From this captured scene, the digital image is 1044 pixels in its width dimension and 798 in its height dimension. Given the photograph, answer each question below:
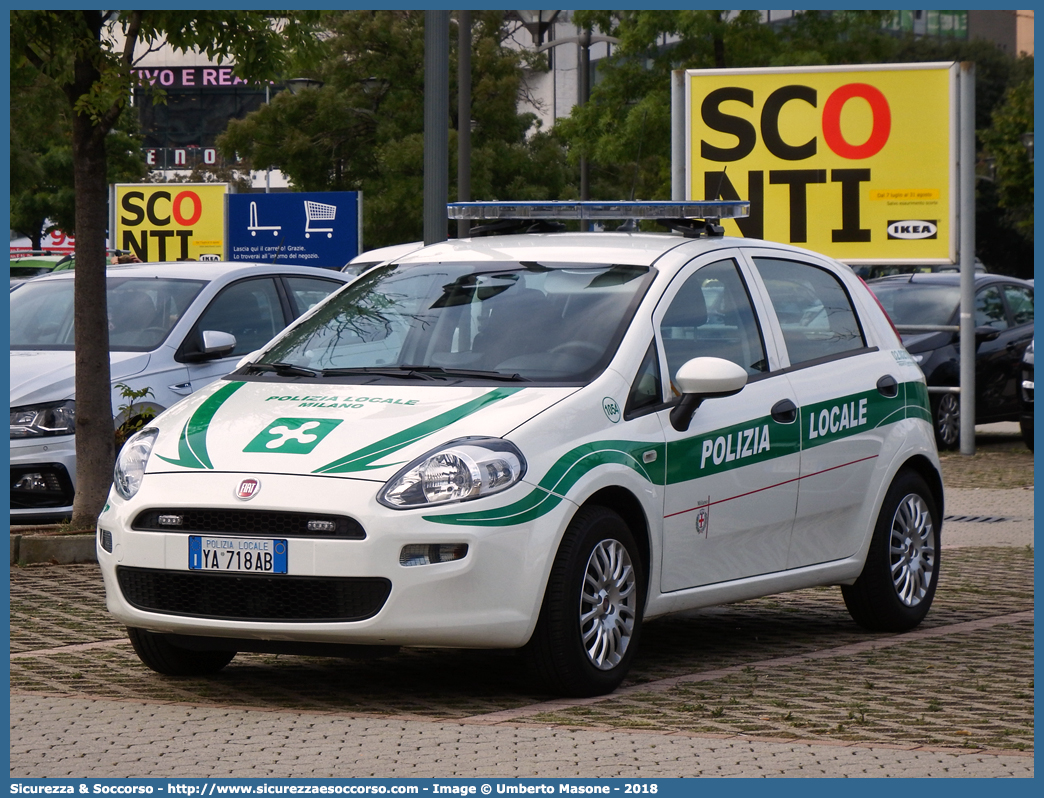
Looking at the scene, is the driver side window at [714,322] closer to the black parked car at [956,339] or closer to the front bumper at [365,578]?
the front bumper at [365,578]

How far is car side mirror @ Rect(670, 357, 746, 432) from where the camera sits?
6805mm

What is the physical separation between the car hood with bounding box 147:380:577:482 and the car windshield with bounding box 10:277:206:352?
15.3 ft

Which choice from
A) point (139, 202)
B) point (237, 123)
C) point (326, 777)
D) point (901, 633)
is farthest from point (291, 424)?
point (237, 123)

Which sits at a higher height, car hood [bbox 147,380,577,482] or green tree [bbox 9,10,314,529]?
green tree [bbox 9,10,314,529]

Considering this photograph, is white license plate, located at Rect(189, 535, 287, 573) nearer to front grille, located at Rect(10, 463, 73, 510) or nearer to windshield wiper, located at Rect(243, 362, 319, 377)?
windshield wiper, located at Rect(243, 362, 319, 377)

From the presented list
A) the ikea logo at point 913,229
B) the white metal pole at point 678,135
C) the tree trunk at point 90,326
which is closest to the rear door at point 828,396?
the tree trunk at point 90,326

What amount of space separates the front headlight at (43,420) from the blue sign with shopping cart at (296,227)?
14.6m

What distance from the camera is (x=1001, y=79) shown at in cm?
7169

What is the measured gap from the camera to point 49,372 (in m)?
10.9

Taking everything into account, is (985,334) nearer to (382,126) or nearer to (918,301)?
(918,301)

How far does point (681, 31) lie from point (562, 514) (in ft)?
91.2

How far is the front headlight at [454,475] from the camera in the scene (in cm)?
604

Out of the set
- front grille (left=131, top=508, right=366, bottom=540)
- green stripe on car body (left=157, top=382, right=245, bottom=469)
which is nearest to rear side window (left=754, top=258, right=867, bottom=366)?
green stripe on car body (left=157, top=382, right=245, bottom=469)

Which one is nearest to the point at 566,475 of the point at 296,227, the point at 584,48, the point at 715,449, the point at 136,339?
the point at 715,449
